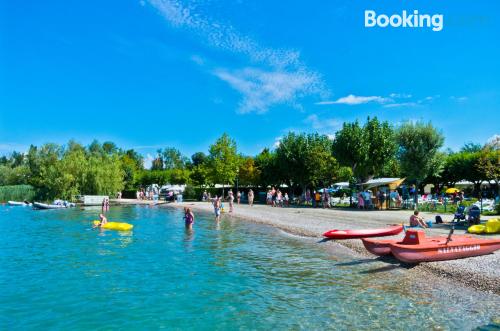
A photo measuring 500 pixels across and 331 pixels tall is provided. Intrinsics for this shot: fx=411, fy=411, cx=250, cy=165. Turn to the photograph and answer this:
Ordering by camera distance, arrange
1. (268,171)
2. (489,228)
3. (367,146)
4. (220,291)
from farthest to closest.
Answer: (268,171) → (367,146) → (489,228) → (220,291)

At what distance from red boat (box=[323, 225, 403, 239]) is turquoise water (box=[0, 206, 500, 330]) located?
1362mm

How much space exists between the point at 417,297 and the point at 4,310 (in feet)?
38.2

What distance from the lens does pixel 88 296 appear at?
12570mm

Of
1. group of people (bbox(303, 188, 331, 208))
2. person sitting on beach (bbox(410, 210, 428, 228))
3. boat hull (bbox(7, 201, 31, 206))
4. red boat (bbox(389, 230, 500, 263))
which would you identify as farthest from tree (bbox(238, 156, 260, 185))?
red boat (bbox(389, 230, 500, 263))

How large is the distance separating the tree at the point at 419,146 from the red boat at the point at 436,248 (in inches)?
833

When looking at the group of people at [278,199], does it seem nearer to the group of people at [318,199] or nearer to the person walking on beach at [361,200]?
the group of people at [318,199]

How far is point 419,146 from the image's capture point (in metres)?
35.7

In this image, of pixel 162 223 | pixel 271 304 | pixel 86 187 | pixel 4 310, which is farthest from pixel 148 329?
pixel 86 187

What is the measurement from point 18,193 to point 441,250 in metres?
70.0

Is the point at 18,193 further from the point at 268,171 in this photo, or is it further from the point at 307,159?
the point at 307,159

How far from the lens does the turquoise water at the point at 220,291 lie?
10.3 m

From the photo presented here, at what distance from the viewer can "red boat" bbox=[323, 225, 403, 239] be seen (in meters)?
20.7

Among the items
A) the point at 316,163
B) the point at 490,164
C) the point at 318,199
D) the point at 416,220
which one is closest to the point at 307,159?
the point at 316,163

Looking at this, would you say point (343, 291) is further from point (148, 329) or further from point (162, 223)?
point (162, 223)
